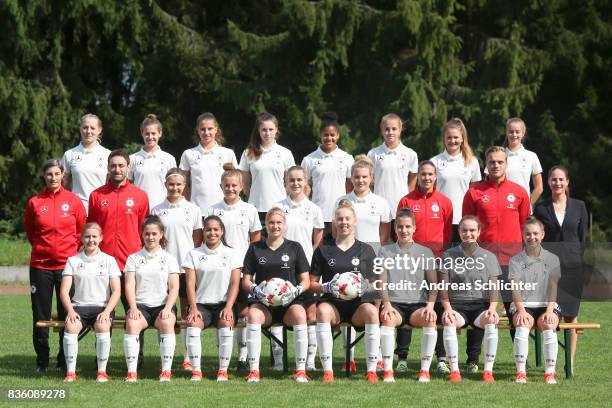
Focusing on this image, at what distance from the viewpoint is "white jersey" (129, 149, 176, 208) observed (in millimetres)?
10703

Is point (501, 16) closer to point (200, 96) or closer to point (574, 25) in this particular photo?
point (574, 25)

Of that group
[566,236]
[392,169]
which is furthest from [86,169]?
[566,236]

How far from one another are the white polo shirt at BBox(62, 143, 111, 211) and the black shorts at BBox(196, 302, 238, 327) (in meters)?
1.77

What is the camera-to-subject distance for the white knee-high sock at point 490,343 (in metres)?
9.27

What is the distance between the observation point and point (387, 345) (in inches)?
365

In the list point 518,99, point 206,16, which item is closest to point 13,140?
point 206,16

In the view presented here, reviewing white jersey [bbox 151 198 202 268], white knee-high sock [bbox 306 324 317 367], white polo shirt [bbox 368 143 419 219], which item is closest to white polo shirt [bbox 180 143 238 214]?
white jersey [bbox 151 198 202 268]

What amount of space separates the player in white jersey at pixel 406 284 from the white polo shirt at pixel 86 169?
9.19ft

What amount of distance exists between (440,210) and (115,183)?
2.81 meters

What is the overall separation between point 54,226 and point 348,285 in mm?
2650

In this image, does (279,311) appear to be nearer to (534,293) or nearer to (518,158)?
(534,293)

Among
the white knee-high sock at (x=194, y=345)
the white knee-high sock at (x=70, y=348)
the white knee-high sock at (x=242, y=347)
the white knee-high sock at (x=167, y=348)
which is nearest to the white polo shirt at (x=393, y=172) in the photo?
the white knee-high sock at (x=242, y=347)

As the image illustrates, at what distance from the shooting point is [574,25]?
27125 millimetres

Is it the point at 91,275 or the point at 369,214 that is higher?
the point at 369,214
